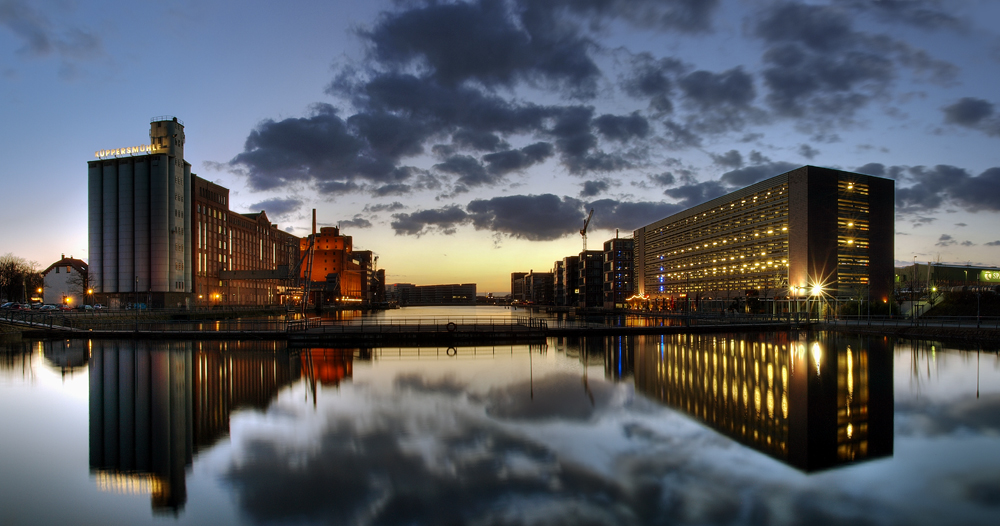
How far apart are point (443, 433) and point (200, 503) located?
6.45 m

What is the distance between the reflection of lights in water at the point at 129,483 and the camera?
1102cm

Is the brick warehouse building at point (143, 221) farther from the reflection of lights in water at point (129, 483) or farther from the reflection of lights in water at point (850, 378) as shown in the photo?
the reflection of lights in water at point (850, 378)

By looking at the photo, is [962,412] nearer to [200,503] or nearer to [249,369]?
[200,503]

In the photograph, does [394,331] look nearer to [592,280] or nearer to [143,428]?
[143,428]

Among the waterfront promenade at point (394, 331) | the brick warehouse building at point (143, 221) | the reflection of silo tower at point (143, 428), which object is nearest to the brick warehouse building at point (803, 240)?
the waterfront promenade at point (394, 331)

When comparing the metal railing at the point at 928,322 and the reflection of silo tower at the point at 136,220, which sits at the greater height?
the reflection of silo tower at the point at 136,220

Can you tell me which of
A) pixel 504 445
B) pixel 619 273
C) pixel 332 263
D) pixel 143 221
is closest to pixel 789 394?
pixel 504 445

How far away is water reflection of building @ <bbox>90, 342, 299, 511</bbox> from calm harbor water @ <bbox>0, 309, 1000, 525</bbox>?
10 cm

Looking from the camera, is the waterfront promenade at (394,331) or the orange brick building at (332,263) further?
the orange brick building at (332,263)

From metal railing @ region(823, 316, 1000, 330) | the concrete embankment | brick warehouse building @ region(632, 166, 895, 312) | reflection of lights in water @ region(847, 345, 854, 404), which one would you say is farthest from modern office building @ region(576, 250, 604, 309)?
reflection of lights in water @ region(847, 345, 854, 404)

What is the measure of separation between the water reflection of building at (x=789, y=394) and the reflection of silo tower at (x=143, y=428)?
47.2 ft

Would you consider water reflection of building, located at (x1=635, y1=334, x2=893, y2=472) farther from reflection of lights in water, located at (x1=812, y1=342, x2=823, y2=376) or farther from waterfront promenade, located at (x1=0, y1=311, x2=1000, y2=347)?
waterfront promenade, located at (x1=0, y1=311, x2=1000, y2=347)

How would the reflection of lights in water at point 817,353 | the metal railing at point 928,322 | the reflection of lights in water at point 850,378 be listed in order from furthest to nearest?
the metal railing at point 928,322 → the reflection of lights in water at point 817,353 → the reflection of lights in water at point 850,378

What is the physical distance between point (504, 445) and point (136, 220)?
3567 inches
